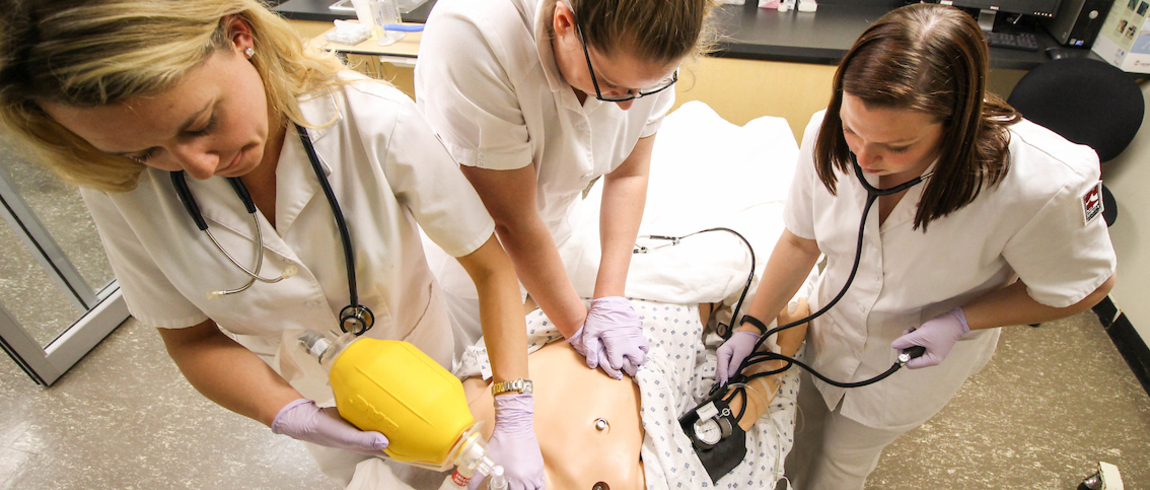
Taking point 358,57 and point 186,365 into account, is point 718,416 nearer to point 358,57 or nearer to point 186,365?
point 186,365

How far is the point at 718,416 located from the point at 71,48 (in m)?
1.23

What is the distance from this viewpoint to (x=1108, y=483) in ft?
5.40

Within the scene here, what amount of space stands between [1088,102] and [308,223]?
2.72 m

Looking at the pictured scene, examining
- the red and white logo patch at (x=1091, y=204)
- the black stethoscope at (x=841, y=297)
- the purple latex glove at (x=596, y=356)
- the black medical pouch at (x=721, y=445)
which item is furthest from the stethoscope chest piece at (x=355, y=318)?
the red and white logo patch at (x=1091, y=204)

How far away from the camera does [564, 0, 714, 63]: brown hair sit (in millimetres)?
837

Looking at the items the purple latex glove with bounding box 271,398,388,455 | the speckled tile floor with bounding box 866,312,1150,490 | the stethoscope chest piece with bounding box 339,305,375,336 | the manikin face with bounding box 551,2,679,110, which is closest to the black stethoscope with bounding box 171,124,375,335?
the stethoscope chest piece with bounding box 339,305,375,336

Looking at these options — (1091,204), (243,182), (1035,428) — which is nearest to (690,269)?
(1091,204)

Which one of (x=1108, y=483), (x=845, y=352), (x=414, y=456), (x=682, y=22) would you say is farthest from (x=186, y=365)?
(x=1108, y=483)

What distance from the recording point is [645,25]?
842 millimetres

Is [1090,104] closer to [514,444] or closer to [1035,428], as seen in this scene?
[1035,428]

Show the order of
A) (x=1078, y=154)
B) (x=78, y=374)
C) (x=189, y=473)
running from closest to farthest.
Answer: (x=1078, y=154) → (x=189, y=473) → (x=78, y=374)

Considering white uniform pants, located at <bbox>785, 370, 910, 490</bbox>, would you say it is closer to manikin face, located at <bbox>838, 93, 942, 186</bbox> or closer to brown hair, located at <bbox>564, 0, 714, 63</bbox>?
manikin face, located at <bbox>838, 93, 942, 186</bbox>

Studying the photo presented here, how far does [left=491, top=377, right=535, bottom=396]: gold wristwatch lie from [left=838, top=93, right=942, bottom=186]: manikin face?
2.39ft

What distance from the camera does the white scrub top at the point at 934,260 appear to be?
94 cm
